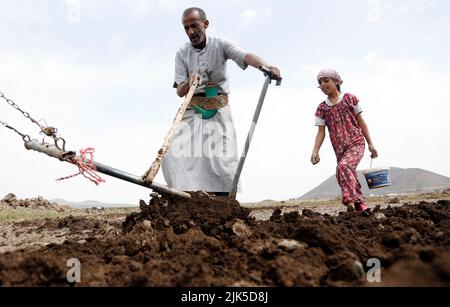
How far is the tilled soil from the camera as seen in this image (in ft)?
6.77

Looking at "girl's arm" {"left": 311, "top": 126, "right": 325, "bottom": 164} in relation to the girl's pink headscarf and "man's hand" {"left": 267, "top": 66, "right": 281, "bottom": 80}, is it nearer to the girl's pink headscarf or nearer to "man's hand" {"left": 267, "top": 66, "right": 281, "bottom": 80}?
the girl's pink headscarf

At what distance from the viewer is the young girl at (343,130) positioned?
17.4 ft

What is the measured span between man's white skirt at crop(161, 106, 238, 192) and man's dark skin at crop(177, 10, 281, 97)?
35 centimetres

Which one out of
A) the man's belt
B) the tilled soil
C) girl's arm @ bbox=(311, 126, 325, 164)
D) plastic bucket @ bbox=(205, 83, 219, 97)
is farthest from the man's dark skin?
the tilled soil

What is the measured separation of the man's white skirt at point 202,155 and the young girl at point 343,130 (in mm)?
1028

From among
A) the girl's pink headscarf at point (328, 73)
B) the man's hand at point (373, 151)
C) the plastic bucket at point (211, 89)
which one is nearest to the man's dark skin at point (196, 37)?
the plastic bucket at point (211, 89)

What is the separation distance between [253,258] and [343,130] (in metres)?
3.44

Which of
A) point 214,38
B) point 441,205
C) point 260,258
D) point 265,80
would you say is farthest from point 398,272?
point 214,38

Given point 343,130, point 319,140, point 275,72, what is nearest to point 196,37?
point 275,72

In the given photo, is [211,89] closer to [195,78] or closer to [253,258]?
[195,78]

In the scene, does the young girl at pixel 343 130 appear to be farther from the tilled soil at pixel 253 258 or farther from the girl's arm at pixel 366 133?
the tilled soil at pixel 253 258

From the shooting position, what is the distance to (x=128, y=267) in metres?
2.37
